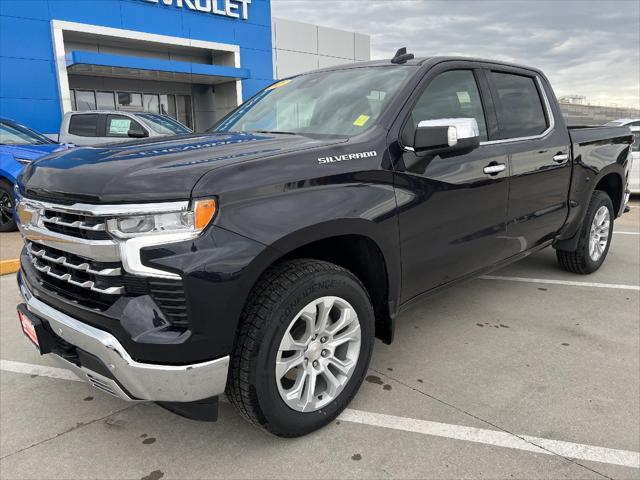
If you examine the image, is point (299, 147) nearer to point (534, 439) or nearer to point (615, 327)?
point (534, 439)

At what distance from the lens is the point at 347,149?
2.47 m

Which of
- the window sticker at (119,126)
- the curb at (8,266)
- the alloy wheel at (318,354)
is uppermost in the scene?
the window sticker at (119,126)

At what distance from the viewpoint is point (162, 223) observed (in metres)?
1.94

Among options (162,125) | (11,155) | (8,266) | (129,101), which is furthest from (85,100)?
(8,266)

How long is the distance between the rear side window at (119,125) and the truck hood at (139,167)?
268 inches

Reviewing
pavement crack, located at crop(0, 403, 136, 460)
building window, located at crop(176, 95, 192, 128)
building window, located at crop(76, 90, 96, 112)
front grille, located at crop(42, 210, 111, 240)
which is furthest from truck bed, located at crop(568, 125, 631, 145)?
building window, located at crop(176, 95, 192, 128)

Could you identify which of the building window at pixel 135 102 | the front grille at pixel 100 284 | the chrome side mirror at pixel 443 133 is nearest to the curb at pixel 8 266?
the front grille at pixel 100 284

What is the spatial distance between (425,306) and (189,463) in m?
2.46

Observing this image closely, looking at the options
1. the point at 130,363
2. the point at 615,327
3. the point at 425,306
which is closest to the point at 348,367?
the point at 130,363

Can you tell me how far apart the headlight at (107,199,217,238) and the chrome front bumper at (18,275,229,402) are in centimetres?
42

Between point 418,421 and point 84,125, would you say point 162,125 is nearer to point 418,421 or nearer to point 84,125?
point 84,125

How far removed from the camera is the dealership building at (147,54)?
45.3ft

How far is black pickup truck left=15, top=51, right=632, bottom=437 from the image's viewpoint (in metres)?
1.94

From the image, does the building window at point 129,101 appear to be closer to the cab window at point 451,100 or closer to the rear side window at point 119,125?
the rear side window at point 119,125
